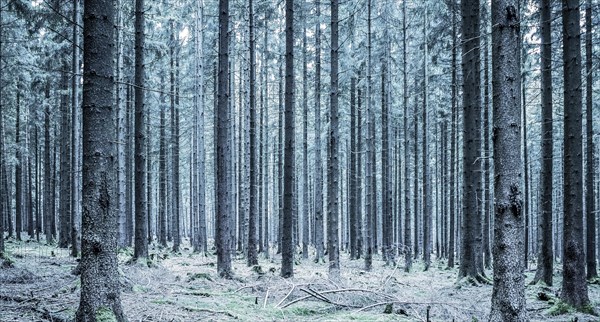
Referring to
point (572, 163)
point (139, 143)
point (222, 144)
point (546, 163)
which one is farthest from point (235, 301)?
point (546, 163)

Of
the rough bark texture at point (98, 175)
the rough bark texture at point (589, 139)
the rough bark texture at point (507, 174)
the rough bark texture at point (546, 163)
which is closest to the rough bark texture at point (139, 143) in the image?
the rough bark texture at point (98, 175)

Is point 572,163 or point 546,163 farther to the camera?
point 546,163

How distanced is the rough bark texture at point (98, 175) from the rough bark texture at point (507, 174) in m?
4.90

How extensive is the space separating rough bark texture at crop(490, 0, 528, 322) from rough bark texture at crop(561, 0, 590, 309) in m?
4.00

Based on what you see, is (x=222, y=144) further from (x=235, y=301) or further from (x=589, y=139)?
(x=589, y=139)

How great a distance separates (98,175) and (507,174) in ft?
17.1

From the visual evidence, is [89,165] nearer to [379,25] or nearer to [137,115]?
[137,115]

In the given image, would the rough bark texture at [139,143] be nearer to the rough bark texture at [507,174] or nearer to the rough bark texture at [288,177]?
the rough bark texture at [288,177]

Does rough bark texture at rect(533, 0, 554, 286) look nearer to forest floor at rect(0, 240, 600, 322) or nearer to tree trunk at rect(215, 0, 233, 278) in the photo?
forest floor at rect(0, 240, 600, 322)

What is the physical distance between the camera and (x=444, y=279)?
1666cm

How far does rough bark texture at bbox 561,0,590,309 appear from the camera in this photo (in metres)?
9.12

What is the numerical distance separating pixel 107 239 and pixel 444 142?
2878 centimetres

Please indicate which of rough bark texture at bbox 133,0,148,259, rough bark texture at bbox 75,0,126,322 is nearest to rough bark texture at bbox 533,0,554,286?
rough bark texture at bbox 75,0,126,322

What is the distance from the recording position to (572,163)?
9.43 meters
